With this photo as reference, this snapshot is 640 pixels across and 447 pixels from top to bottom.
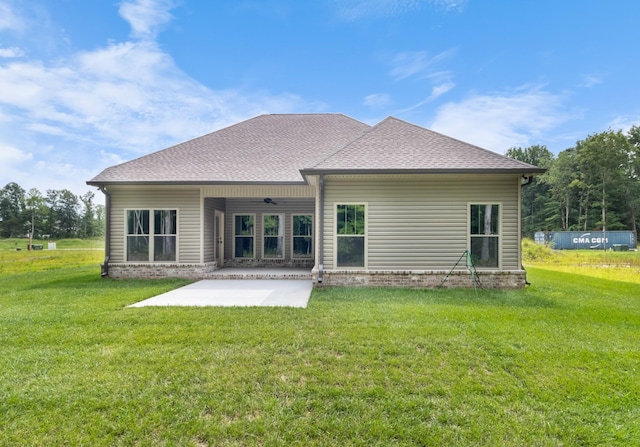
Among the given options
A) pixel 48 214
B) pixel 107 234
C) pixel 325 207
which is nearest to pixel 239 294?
pixel 325 207

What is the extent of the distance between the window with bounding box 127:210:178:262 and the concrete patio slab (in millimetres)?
1668

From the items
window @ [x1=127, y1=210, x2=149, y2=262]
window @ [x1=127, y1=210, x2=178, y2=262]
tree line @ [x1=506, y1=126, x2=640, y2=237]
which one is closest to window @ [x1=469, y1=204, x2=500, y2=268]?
window @ [x1=127, y1=210, x2=178, y2=262]

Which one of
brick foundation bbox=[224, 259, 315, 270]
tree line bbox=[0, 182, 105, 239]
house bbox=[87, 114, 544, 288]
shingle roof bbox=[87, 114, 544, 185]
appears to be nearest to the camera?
shingle roof bbox=[87, 114, 544, 185]

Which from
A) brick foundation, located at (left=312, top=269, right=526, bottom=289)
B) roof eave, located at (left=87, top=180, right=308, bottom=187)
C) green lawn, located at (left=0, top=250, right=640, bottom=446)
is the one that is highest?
roof eave, located at (left=87, top=180, right=308, bottom=187)

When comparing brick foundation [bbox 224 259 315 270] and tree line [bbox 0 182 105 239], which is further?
tree line [bbox 0 182 105 239]

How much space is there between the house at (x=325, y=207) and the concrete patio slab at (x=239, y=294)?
0.86 meters

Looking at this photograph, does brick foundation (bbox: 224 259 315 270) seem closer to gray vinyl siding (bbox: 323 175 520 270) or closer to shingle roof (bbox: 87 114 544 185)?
shingle roof (bbox: 87 114 544 185)

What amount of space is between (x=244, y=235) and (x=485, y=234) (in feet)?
25.4

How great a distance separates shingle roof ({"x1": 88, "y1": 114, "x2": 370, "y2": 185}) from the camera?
9164mm

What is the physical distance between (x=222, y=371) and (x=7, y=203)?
190 feet

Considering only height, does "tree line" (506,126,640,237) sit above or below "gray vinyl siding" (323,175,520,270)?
above

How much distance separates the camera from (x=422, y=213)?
→ 25.3 feet

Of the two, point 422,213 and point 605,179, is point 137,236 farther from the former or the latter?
point 605,179

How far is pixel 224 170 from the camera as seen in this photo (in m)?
9.50
